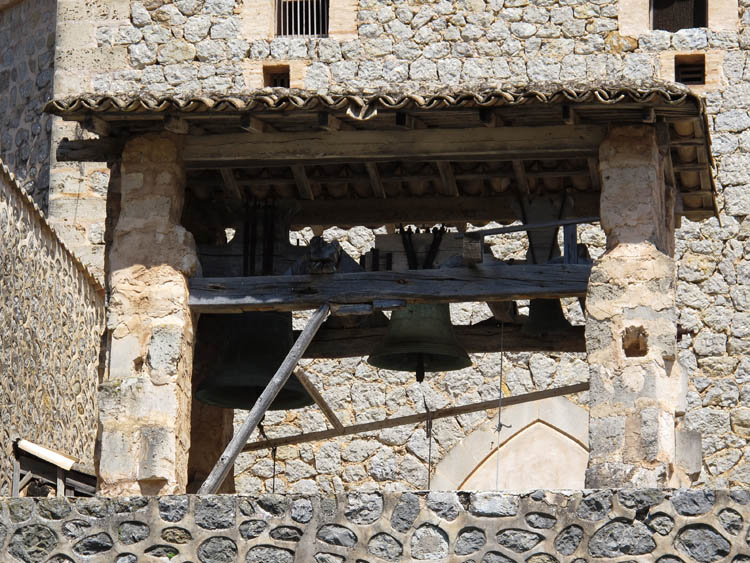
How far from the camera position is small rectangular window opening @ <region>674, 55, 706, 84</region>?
1706cm

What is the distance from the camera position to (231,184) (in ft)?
41.1

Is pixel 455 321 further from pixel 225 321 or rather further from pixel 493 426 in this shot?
pixel 225 321

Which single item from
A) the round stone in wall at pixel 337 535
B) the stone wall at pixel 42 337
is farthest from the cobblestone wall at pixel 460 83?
the round stone in wall at pixel 337 535

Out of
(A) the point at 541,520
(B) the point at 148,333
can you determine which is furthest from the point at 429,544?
(B) the point at 148,333

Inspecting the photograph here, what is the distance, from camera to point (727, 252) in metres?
16.8

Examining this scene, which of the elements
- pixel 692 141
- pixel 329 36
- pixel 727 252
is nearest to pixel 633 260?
pixel 692 141

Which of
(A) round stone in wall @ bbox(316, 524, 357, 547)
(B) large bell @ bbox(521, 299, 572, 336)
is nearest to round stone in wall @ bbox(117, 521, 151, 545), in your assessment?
(A) round stone in wall @ bbox(316, 524, 357, 547)

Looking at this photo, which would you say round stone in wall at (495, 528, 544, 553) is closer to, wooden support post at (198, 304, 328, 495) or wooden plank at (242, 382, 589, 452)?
wooden support post at (198, 304, 328, 495)

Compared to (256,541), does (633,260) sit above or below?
A: above

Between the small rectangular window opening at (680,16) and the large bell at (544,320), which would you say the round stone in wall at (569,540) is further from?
the small rectangular window opening at (680,16)

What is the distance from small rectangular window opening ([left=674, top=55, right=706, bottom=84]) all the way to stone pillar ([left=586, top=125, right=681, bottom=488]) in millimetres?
5413

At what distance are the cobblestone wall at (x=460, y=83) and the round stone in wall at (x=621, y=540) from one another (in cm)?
707

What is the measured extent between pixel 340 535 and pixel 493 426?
7.51m

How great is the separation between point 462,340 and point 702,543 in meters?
4.08
